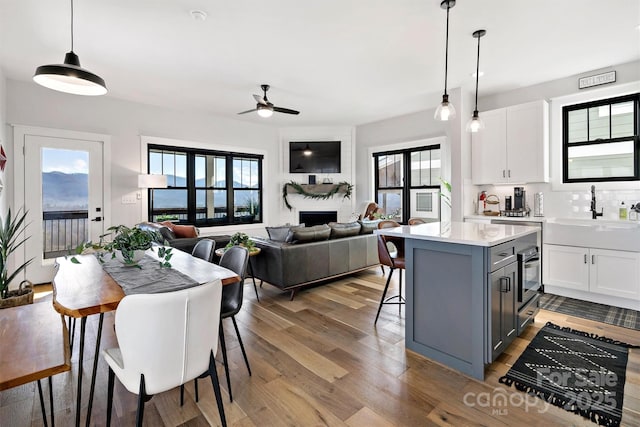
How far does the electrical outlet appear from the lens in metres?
5.32

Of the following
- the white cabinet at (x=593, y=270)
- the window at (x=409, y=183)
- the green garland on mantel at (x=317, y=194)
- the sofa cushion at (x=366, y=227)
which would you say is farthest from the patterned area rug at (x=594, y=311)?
the green garland on mantel at (x=317, y=194)

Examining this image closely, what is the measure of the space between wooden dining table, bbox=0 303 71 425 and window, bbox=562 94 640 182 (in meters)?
5.46

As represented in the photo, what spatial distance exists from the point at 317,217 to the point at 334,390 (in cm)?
538

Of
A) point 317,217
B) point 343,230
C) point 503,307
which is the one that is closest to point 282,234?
point 343,230

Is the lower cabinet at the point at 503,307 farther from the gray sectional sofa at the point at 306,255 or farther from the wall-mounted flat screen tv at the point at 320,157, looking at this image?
the wall-mounted flat screen tv at the point at 320,157

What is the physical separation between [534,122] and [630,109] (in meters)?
0.98

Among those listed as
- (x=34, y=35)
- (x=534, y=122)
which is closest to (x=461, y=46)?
(x=534, y=122)

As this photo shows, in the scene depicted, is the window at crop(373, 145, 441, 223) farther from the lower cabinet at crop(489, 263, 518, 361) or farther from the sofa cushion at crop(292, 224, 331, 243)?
the lower cabinet at crop(489, 263, 518, 361)

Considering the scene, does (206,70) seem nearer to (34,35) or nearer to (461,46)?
(34,35)

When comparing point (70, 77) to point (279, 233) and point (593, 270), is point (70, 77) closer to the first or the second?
point (279, 233)

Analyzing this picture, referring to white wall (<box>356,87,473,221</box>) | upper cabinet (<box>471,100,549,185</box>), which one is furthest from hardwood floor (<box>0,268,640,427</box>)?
white wall (<box>356,87,473,221</box>)

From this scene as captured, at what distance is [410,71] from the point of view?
13.6 feet

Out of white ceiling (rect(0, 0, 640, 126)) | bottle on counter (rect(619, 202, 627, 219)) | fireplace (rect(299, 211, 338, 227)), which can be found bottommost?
fireplace (rect(299, 211, 338, 227))

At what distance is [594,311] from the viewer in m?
3.46
